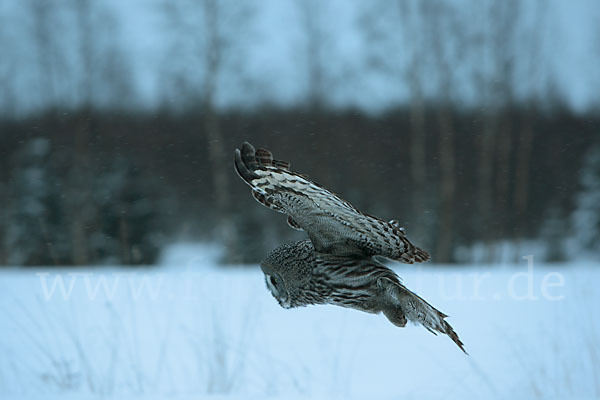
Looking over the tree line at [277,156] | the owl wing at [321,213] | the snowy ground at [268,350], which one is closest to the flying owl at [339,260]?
the owl wing at [321,213]

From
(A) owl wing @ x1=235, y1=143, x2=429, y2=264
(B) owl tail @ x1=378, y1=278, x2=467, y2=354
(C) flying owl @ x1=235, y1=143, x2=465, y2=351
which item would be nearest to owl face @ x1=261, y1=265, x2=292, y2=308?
(C) flying owl @ x1=235, y1=143, x2=465, y2=351

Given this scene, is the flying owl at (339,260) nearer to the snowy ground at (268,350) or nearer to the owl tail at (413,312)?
the owl tail at (413,312)

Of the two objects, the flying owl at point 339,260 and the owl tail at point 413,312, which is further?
the owl tail at point 413,312

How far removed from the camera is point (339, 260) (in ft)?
8.53

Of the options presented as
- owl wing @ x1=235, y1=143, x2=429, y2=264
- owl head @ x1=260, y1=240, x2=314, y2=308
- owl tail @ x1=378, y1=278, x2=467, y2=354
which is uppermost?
owl wing @ x1=235, y1=143, x2=429, y2=264

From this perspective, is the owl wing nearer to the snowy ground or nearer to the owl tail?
the owl tail

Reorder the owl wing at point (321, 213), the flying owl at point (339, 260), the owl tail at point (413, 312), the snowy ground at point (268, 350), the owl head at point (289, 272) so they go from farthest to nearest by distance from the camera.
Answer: the snowy ground at point (268, 350), the owl head at point (289, 272), the owl tail at point (413, 312), the flying owl at point (339, 260), the owl wing at point (321, 213)

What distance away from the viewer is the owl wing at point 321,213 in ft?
7.22

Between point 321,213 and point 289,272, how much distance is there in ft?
1.29

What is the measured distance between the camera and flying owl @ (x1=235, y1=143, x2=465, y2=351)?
232cm

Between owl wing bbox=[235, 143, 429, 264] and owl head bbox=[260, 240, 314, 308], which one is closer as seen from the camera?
owl wing bbox=[235, 143, 429, 264]

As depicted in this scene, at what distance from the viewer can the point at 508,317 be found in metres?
3.94

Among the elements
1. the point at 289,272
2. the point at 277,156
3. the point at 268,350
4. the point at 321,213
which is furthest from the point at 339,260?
the point at 277,156

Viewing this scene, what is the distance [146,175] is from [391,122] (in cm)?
316
